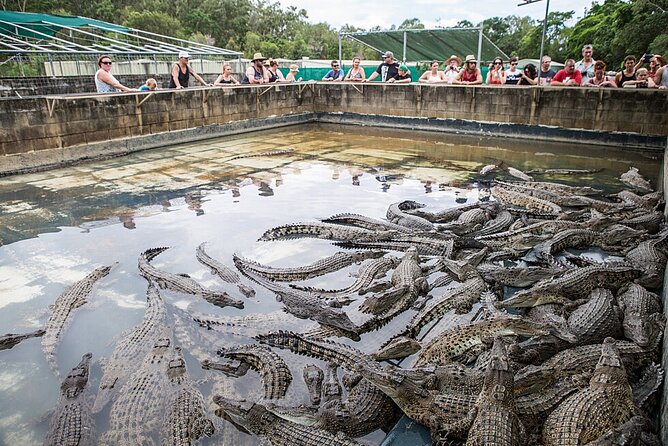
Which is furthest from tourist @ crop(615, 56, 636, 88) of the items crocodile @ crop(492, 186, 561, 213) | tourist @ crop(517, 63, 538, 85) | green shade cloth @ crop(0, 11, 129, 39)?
green shade cloth @ crop(0, 11, 129, 39)

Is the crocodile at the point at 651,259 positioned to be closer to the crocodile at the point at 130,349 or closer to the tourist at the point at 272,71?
the crocodile at the point at 130,349

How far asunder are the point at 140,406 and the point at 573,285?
311cm

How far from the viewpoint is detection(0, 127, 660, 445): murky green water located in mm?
3068

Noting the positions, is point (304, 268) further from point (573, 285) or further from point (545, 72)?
point (545, 72)

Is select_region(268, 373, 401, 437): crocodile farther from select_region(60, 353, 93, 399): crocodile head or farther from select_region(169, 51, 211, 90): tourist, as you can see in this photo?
select_region(169, 51, 211, 90): tourist

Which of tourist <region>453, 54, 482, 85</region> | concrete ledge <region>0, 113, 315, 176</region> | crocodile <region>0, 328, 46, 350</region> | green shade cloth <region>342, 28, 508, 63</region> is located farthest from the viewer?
green shade cloth <region>342, 28, 508, 63</region>

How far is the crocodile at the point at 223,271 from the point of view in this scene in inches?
153

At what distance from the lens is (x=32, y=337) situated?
3303 mm

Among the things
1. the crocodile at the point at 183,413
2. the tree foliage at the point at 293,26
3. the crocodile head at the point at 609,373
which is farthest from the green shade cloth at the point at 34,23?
the crocodile head at the point at 609,373

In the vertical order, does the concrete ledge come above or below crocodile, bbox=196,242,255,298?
above

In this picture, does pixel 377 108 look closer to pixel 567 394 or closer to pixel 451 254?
pixel 451 254

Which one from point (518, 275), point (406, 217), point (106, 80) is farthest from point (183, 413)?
point (106, 80)

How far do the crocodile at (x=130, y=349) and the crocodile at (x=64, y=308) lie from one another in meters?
0.39

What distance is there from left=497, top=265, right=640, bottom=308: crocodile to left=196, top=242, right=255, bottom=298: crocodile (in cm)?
203
